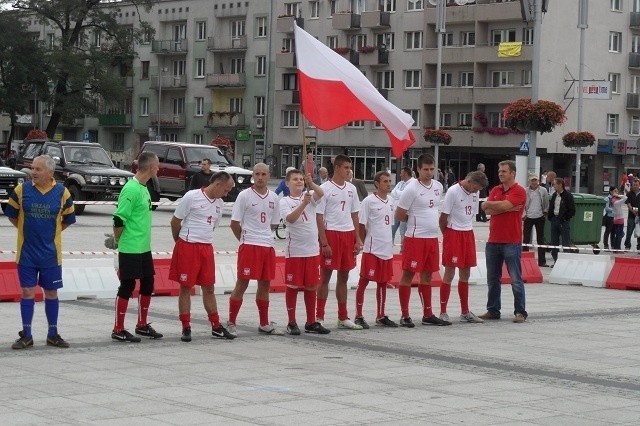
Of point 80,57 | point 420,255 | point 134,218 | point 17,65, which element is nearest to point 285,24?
point 80,57

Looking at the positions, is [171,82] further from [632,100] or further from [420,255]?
[420,255]

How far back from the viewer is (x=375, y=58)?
84.3 metres

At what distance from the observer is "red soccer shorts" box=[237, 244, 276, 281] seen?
13.6 m

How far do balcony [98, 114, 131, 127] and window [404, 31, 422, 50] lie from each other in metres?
26.6

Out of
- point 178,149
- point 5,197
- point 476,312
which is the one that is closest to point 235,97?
point 178,149

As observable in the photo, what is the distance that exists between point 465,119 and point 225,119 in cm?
2040

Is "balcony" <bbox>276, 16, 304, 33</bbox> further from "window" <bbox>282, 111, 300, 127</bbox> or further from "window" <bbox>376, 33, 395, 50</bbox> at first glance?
"window" <bbox>376, 33, 395, 50</bbox>

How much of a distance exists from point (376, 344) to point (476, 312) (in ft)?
13.4

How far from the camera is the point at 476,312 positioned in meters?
17.2

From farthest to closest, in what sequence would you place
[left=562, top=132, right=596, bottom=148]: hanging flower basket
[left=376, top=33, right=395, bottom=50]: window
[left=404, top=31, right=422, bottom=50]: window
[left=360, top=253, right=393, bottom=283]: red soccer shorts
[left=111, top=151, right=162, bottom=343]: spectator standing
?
[left=376, top=33, right=395, bottom=50]: window
[left=404, top=31, right=422, bottom=50]: window
[left=562, top=132, right=596, bottom=148]: hanging flower basket
[left=360, top=253, right=393, bottom=283]: red soccer shorts
[left=111, top=151, right=162, bottom=343]: spectator standing

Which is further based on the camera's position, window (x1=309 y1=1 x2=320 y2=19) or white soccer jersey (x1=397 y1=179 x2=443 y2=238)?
window (x1=309 y1=1 x2=320 y2=19)

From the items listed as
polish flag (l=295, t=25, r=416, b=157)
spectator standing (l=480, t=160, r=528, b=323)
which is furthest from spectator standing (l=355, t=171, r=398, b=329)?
spectator standing (l=480, t=160, r=528, b=323)

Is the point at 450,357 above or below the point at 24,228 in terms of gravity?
below

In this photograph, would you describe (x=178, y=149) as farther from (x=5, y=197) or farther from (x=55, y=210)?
(x=55, y=210)
